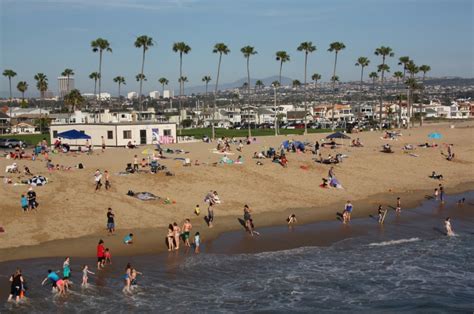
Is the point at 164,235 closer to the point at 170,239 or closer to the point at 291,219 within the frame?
the point at 170,239

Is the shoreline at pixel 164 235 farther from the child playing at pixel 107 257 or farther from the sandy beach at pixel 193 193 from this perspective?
the child playing at pixel 107 257

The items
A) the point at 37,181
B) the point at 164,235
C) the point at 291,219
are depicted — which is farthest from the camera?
the point at 37,181

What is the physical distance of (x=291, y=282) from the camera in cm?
2045

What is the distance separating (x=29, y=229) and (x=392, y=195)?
2125 cm

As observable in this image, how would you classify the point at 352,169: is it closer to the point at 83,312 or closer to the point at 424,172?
the point at 424,172

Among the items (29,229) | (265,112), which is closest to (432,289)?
(29,229)

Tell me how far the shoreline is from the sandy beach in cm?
5

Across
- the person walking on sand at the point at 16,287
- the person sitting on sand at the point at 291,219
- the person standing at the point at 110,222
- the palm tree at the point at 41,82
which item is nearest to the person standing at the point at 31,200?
the person standing at the point at 110,222

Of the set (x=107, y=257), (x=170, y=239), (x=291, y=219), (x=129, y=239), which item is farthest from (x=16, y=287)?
(x=291, y=219)

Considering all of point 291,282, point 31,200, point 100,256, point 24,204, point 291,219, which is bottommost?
point 291,282

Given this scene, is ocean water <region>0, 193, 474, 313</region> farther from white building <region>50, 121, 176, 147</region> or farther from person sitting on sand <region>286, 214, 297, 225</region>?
white building <region>50, 121, 176, 147</region>

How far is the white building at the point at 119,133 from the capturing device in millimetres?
51375

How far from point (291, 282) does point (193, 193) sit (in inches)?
474

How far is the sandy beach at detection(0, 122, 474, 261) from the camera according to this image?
80.5 feet
